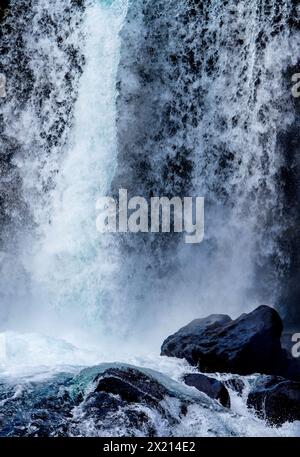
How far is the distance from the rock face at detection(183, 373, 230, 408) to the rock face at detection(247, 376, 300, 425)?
1.05ft

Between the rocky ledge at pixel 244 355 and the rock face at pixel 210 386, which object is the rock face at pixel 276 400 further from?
the rock face at pixel 210 386

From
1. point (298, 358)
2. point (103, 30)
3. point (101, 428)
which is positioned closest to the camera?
point (101, 428)

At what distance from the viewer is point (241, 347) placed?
26.2 feet

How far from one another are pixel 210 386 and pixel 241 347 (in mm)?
1190

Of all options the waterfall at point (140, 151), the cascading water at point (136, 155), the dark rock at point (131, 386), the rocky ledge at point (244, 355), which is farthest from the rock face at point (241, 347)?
the waterfall at point (140, 151)

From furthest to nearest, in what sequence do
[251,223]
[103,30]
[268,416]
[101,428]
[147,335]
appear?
[103,30] → [251,223] → [147,335] → [268,416] → [101,428]

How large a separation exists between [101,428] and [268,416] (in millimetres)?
2032

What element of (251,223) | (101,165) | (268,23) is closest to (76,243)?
(101,165)

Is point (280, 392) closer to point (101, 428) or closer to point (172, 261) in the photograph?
point (101, 428)

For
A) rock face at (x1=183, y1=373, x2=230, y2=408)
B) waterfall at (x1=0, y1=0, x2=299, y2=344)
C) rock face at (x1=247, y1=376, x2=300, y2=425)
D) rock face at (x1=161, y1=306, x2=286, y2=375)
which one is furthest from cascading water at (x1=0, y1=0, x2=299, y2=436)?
rock face at (x1=247, y1=376, x2=300, y2=425)

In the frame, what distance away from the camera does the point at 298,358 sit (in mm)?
8688

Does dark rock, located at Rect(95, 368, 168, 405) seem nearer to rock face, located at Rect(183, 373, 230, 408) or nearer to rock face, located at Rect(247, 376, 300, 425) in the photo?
rock face, located at Rect(183, 373, 230, 408)

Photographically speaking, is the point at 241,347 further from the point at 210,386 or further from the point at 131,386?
the point at 131,386

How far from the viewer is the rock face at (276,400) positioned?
6.43 meters
